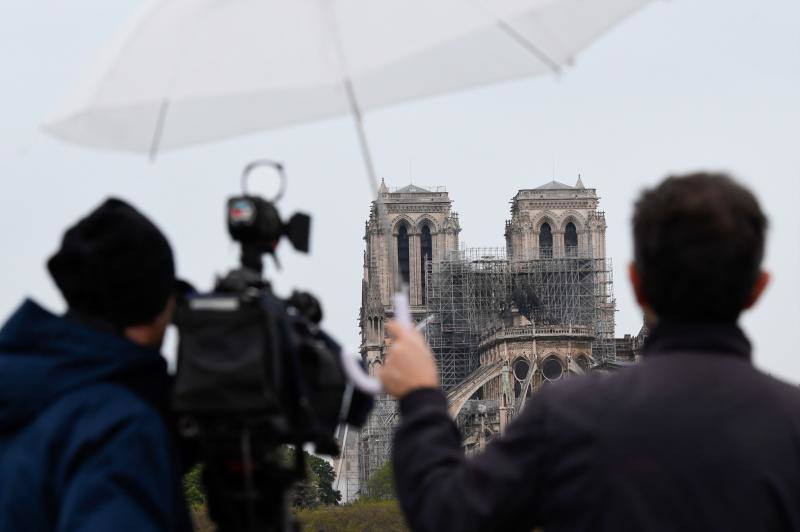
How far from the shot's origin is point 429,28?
4.78 m

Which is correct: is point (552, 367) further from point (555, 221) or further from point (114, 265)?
point (114, 265)

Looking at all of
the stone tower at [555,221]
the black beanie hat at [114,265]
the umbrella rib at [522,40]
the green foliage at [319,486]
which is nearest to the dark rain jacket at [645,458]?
the black beanie hat at [114,265]

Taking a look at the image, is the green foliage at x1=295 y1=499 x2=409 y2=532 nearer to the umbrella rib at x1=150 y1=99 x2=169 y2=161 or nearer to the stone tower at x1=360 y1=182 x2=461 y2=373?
the stone tower at x1=360 y1=182 x2=461 y2=373

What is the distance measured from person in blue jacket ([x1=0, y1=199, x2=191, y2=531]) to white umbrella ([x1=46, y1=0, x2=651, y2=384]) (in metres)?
0.84

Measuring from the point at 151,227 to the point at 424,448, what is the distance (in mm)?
934

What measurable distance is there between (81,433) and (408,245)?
93.9m

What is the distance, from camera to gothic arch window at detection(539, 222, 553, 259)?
316 feet

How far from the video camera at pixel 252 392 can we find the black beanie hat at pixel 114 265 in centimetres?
21

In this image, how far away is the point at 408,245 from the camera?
97500 mm

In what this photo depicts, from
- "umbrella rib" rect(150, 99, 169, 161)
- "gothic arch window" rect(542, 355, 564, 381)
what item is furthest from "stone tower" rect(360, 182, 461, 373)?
"umbrella rib" rect(150, 99, 169, 161)

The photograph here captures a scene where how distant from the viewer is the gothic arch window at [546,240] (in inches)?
3797

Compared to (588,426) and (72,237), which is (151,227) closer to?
(72,237)

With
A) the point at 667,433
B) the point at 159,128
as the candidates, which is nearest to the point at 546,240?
the point at 159,128

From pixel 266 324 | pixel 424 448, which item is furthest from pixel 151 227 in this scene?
pixel 424 448
